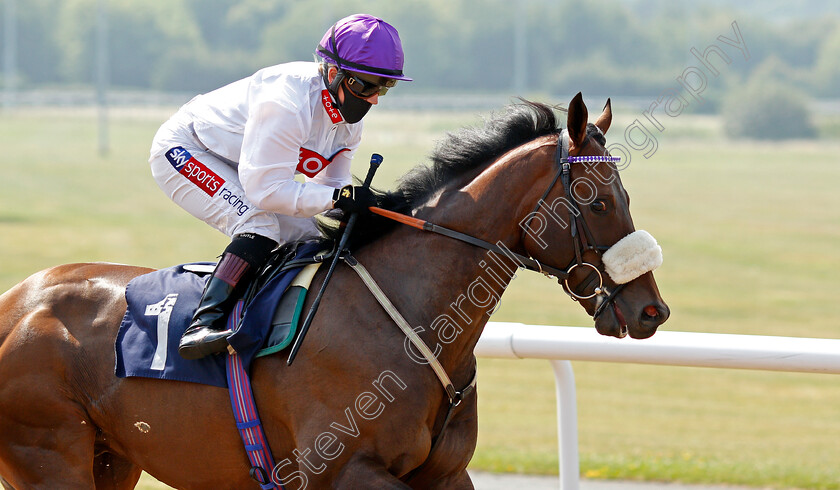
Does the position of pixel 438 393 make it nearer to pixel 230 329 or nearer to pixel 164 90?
pixel 230 329

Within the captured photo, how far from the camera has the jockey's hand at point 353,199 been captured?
3.18 metres

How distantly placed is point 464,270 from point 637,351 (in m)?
1.13

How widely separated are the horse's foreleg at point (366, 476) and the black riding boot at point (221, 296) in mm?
567

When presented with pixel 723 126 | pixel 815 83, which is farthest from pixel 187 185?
pixel 815 83

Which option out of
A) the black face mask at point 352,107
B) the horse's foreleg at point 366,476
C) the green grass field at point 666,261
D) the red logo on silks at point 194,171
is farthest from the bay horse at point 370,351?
the green grass field at point 666,261

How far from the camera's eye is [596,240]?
3.01 meters

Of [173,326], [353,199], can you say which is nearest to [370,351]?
[353,199]

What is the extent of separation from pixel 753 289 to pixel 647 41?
1525 inches

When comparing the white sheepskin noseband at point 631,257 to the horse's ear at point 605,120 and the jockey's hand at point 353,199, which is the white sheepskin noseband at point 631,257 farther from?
the jockey's hand at point 353,199

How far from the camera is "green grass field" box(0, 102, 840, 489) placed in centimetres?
732

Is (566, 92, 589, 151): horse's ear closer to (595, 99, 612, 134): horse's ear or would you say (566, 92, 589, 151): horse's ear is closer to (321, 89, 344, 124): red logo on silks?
(595, 99, 612, 134): horse's ear

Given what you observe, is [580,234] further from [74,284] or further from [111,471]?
[111,471]

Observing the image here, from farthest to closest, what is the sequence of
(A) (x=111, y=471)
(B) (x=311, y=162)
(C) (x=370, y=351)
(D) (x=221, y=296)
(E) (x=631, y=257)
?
1. (A) (x=111, y=471)
2. (B) (x=311, y=162)
3. (D) (x=221, y=296)
4. (C) (x=370, y=351)
5. (E) (x=631, y=257)

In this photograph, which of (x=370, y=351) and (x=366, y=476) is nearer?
(x=366, y=476)
